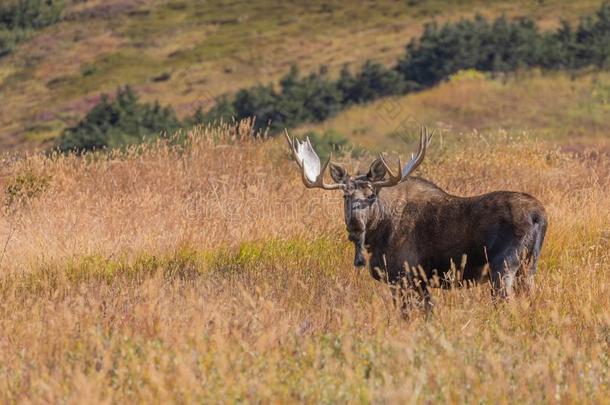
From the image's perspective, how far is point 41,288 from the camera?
1037 centimetres

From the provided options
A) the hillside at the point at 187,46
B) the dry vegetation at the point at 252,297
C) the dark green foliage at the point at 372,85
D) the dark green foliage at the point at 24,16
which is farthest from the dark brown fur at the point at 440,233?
the dark green foliage at the point at 24,16

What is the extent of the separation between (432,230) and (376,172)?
71 cm

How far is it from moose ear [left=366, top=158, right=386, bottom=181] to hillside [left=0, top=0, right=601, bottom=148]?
143 ft

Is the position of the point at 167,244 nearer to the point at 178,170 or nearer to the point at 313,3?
the point at 178,170

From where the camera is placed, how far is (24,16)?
8262cm

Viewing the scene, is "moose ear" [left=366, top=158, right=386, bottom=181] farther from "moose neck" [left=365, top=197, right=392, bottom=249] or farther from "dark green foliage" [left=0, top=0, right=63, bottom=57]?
"dark green foliage" [left=0, top=0, right=63, bottom=57]

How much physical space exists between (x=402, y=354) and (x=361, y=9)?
7592 centimetres

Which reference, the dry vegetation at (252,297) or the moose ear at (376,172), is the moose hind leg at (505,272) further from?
the moose ear at (376,172)

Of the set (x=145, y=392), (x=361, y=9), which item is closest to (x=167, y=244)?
(x=145, y=392)

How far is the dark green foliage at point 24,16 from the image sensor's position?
265ft

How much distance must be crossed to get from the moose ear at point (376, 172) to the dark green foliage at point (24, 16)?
73885 millimetres

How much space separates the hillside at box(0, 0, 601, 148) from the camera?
6141 centimetres

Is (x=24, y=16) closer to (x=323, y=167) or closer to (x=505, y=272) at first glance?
(x=323, y=167)

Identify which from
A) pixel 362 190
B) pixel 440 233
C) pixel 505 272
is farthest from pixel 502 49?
pixel 505 272
